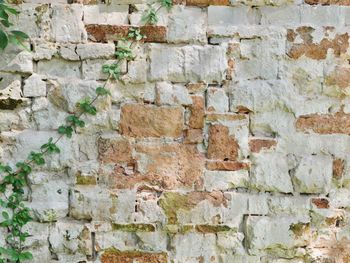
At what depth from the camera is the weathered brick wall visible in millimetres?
2564

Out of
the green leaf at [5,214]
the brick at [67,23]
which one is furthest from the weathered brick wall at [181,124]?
the green leaf at [5,214]

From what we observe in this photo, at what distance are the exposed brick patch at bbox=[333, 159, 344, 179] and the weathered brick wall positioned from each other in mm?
31

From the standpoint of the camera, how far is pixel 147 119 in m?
2.57

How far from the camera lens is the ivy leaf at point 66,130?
2555 millimetres

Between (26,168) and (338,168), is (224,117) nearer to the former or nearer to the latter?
(338,168)

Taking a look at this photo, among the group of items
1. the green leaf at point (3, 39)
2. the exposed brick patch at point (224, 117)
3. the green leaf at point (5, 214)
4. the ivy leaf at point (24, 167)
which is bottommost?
the green leaf at point (5, 214)

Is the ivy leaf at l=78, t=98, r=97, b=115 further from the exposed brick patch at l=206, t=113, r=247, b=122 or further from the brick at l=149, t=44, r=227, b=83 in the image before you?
the exposed brick patch at l=206, t=113, r=247, b=122

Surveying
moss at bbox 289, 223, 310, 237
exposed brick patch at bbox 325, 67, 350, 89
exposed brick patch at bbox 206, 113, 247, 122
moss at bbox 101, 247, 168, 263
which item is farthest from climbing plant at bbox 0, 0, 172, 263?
moss at bbox 289, 223, 310, 237

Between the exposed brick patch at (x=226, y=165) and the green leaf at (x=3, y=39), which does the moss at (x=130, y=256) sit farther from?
the green leaf at (x=3, y=39)

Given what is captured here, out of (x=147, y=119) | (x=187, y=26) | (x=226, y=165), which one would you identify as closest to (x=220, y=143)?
(x=226, y=165)

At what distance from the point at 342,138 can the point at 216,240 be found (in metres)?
0.82

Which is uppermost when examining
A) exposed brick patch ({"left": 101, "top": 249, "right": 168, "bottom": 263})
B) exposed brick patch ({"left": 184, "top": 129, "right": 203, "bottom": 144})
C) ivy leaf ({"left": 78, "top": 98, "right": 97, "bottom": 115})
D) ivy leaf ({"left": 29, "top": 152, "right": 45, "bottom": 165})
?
ivy leaf ({"left": 78, "top": 98, "right": 97, "bottom": 115})

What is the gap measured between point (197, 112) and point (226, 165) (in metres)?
0.31

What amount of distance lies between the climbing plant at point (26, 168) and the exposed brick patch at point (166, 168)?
33cm
